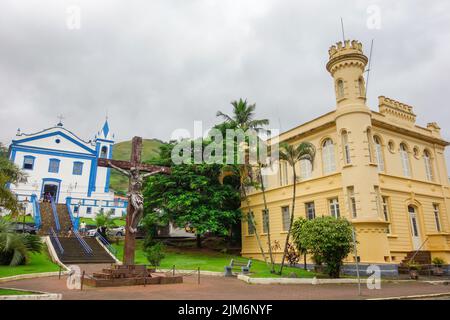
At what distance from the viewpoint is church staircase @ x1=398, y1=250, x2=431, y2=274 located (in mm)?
19188

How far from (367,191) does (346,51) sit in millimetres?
9244

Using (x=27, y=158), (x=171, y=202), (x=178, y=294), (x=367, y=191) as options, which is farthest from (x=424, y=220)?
(x=27, y=158)

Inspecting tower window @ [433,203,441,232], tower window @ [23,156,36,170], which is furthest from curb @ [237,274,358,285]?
tower window @ [23,156,36,170]

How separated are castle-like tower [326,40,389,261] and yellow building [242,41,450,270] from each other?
53 mm

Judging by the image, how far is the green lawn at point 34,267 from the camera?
626 inches

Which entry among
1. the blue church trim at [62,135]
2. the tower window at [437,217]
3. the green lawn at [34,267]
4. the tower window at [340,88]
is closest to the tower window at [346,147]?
the tower window at [340,88]

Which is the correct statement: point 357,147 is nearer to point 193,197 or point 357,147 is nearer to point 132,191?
point 193,197

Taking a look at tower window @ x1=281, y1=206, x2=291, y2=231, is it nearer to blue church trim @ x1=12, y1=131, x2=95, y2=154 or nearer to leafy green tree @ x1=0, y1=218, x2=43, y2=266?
leafy green tree @ x1=0, y1=218, x2=43, y2=266

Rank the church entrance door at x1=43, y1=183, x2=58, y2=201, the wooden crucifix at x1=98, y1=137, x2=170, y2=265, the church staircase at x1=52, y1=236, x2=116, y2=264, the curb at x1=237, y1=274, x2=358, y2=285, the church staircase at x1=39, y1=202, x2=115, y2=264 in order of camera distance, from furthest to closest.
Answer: the church entrance door at x1=43, y1=183, x2=58, y2=201 < the church staircase at x1=39, y1=202, x2=115, y2=264 < the church staircase at x1=52, y1=236, x2=116, y2=264 < the curb at x1=237, y1=274, x2=358, y2=285 < the wooden crucifix at x1=98, y1=137, x2=170, y2=265

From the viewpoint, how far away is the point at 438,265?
67.8 ft

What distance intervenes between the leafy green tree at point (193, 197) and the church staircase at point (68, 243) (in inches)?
188

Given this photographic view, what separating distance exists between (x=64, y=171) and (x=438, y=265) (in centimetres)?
3675

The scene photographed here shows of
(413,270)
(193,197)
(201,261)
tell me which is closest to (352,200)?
(413,270)
